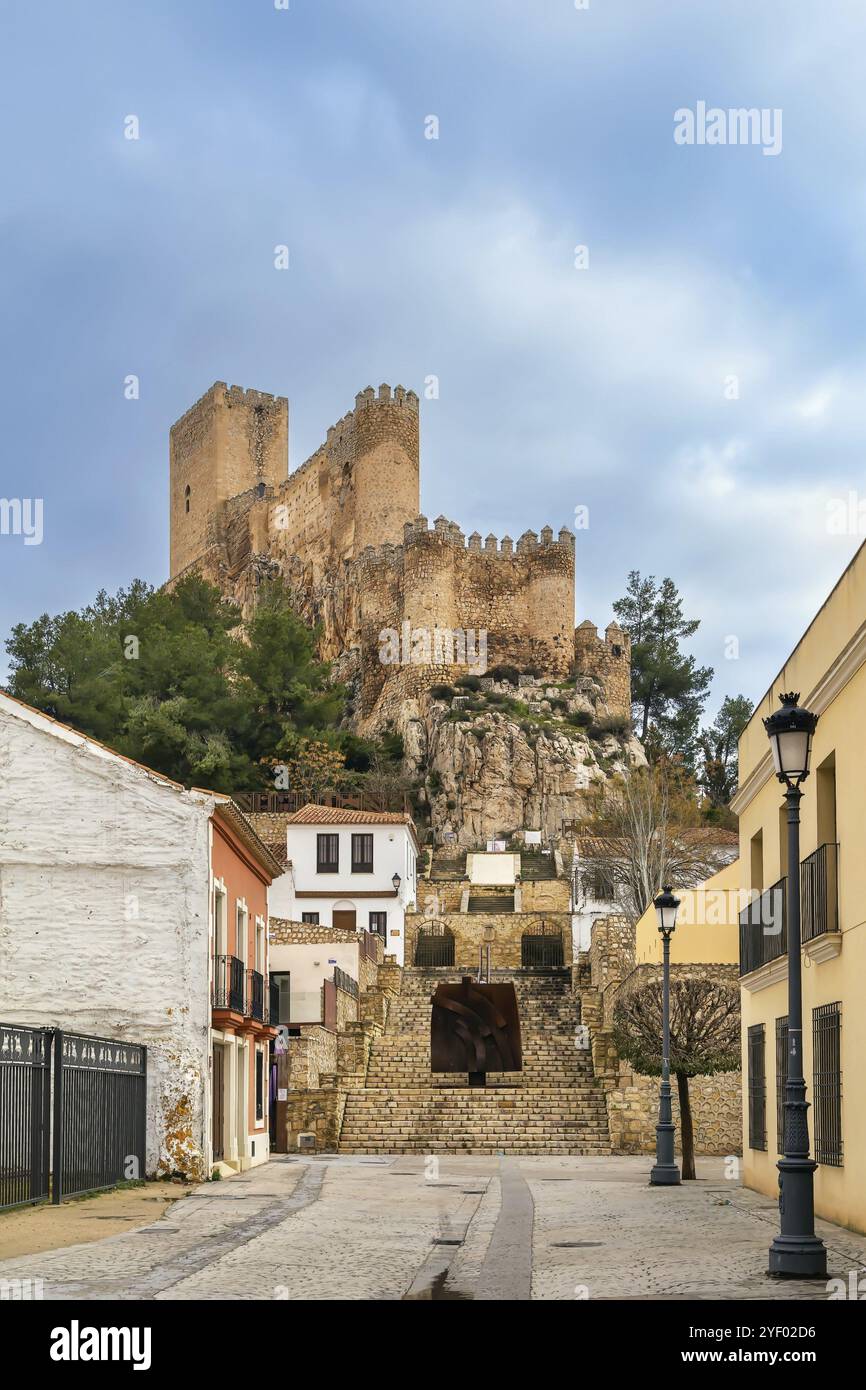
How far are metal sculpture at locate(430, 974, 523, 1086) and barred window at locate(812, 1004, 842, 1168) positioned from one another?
641 centimetres

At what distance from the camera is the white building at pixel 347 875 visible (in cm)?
5159

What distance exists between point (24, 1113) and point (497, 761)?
182 feet

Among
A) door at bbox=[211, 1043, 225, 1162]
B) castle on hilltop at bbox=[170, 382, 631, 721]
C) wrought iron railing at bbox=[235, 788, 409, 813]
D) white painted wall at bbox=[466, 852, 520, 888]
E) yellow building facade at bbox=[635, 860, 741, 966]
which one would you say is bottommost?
door at bbox=[211, 1043, 225, 1162]

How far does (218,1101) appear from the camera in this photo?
23.8m

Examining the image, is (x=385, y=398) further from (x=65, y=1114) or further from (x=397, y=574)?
(x=65, y=1114)

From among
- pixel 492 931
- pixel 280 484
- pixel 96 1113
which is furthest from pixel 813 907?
pixel 280 484

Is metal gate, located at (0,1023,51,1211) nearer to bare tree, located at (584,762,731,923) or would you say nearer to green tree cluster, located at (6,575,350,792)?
bare tree, located at (584,762,731,923)

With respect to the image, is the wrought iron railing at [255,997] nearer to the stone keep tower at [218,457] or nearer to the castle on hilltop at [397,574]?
the castle on hilltop at [397,574]

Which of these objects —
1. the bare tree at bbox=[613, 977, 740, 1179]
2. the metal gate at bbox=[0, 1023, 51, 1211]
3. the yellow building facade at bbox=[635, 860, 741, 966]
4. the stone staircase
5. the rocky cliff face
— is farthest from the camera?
the rocky cliff face

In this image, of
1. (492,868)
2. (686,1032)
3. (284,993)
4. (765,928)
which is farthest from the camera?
(492,868)

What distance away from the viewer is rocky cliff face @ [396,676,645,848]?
70.4 m

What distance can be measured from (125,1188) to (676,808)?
1484 inches

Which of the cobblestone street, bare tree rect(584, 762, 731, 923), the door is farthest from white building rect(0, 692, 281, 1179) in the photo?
bare tree rect(584, 762, 731, 923)

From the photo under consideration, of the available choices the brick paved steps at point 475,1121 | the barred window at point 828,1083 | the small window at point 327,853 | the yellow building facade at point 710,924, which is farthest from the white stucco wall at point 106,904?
the small window at point 327,853
